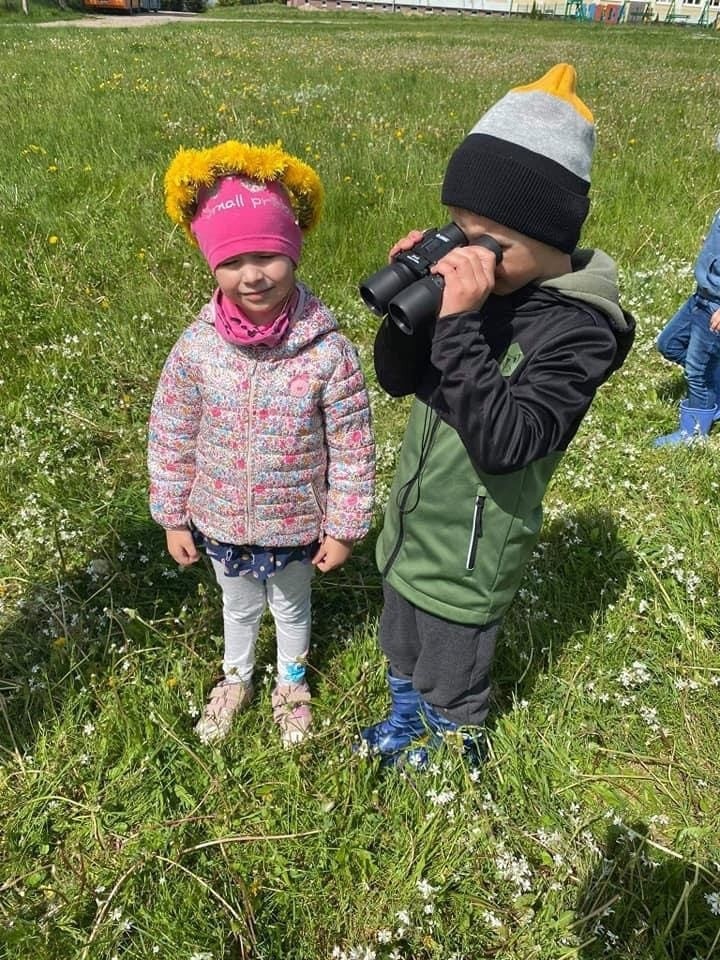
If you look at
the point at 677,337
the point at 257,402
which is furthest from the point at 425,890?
the point at 677,337

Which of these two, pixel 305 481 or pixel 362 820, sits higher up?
pixel 305 481

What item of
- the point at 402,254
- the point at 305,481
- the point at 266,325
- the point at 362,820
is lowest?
the point at 362,820

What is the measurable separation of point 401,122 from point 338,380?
812cm

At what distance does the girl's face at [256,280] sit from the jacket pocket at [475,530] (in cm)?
83

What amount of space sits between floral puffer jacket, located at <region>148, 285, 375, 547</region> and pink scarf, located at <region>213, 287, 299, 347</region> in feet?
0.10

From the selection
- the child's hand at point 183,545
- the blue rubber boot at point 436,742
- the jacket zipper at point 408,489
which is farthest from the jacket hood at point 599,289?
the child's hand at point 183,545

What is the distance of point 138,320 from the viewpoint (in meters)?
4.88

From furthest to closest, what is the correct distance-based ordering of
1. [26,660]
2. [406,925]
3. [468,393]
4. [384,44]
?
[384,44], [26,660], [406,925], [468,393]

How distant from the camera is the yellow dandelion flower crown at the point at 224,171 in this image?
191 centimetres

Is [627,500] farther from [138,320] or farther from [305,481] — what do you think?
[138,320]

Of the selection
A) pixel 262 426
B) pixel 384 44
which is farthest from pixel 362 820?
pixel 384 44

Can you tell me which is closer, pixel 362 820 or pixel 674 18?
pixel 362 820

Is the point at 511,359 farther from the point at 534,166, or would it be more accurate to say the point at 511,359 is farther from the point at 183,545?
the point at 183,545

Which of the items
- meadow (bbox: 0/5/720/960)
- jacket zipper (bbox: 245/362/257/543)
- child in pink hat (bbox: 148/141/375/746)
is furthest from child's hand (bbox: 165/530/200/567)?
meadow (bbox: 0/5/720/960)
